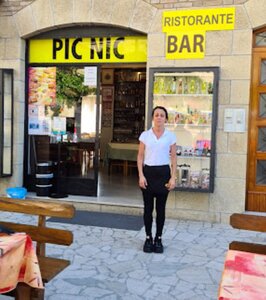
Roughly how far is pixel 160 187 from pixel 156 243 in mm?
682

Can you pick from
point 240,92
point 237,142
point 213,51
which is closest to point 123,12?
point 213,51

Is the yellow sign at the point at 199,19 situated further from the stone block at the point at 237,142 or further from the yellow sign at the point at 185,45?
the stone block at the point at 237,142

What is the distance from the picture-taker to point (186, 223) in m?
6.12

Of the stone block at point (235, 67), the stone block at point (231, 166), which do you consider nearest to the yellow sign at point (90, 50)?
the stone block at point (235, 67)

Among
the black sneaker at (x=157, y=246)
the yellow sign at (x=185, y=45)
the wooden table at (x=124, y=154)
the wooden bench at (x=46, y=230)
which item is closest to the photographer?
the wooden bench at (x=46, y=230)

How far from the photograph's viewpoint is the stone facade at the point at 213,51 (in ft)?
19.5

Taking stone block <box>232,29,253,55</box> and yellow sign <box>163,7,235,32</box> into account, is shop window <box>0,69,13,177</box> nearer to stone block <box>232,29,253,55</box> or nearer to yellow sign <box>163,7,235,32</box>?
yellow sign <box>163,7,235,32</box>

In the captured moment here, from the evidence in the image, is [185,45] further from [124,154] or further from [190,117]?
[124,154]

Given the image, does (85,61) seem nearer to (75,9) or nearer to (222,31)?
(75,9)

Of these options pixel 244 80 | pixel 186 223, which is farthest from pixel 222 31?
pixel 186 223

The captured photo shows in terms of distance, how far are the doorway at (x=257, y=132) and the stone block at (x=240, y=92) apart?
22cm

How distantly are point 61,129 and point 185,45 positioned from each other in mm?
2695

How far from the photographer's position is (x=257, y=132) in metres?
6.19

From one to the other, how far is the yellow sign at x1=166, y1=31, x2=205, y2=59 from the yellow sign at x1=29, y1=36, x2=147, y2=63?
603mm
